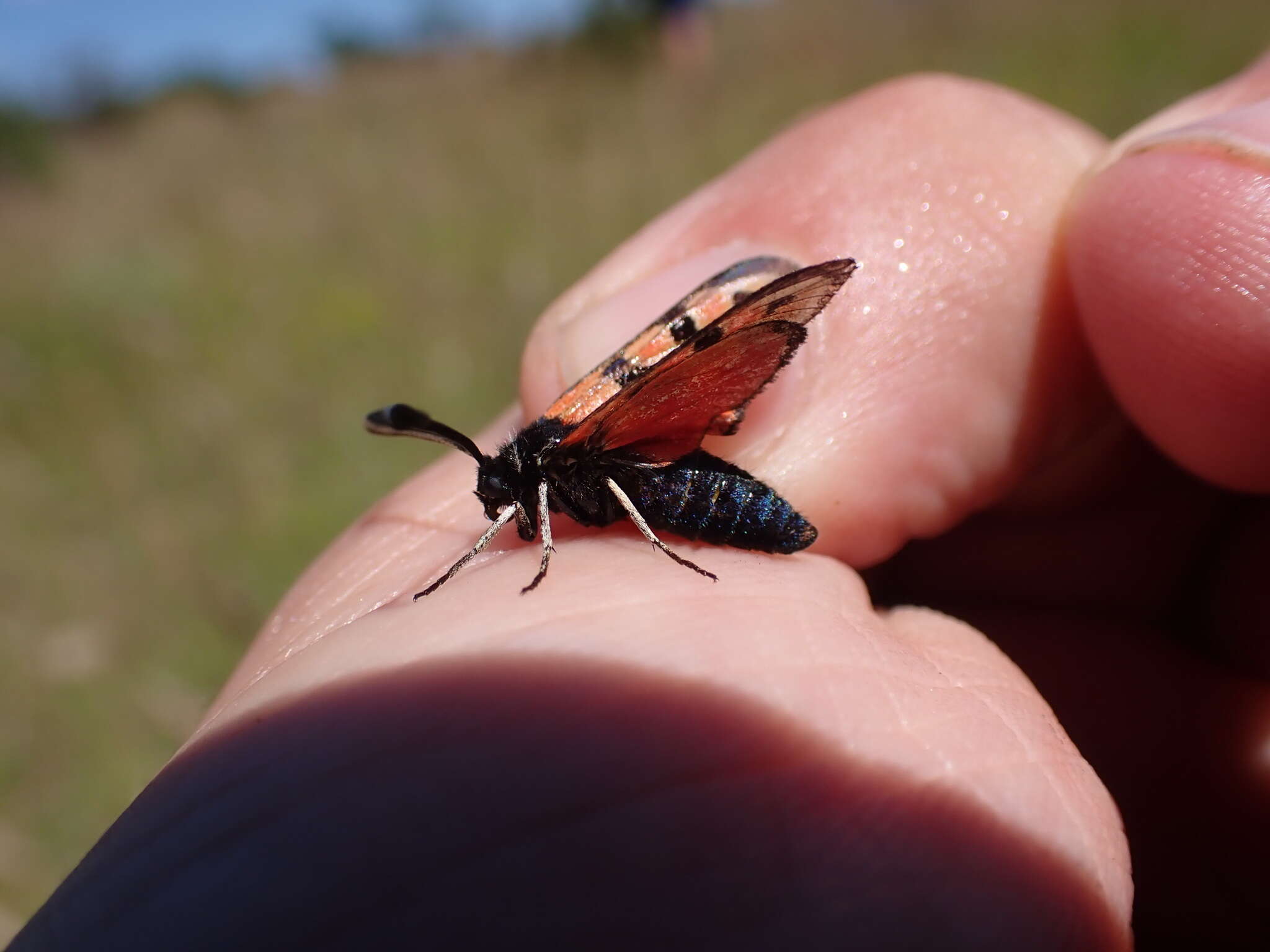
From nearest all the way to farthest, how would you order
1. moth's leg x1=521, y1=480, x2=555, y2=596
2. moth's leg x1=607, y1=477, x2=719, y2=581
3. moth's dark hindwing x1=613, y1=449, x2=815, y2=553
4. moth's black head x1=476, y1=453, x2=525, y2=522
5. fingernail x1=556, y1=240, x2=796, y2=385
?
moth's leg x1=521, y1=480, x2=555, y2=596
moth's leg x1=607, y1=477, x2=719, y2=581
moth's dark hindwing x1=613, y1=449, x2=815, y2=553
moth's black head x1=476, y1=453, x2=525, y2=522
fingernail x1=556, y1=240, x2=796, y2=385

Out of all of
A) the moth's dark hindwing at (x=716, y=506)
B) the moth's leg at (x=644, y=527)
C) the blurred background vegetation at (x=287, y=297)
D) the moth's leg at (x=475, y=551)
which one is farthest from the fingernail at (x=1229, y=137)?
the blurred background vegetation at (x=287, y=297)

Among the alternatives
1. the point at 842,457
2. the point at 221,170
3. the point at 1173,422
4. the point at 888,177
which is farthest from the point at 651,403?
the point at 221,170

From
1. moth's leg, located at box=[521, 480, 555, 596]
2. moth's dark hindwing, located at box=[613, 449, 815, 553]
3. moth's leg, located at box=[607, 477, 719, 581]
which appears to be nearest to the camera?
moth's leg, located at box=[521, 480, 555, 596]

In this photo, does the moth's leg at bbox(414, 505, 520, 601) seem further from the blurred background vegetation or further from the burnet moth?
the blurred background vegetation

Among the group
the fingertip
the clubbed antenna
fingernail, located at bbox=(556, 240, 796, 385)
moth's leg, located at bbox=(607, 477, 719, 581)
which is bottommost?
the fingertip

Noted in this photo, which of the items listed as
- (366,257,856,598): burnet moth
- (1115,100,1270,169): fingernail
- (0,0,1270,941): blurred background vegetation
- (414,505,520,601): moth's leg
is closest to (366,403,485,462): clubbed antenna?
(366,257,856,598): burnet moth

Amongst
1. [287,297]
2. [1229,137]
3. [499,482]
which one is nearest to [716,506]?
[499,482]

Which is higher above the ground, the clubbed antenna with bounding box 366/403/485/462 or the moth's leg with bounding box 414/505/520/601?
the clubbed antenna with bounding box 366/403/485/462

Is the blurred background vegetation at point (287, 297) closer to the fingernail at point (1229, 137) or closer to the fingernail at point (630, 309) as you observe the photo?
the fingernail at point (630, 309)
